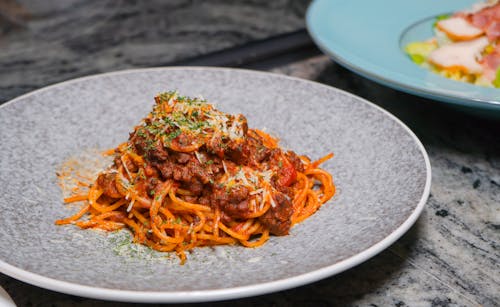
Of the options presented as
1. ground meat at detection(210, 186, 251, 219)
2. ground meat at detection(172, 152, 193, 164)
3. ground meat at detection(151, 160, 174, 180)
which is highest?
ground meat at detection(172, 152, 193, 164)

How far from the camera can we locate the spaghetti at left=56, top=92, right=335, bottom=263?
1735mm

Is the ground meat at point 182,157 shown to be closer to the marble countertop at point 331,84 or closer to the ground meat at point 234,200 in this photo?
the ground meat at point 234,200

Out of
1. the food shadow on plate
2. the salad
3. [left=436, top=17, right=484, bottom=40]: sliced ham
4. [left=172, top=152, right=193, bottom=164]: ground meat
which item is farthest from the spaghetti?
[left=436, top=17, right=484, bottom=40]: sliced ham

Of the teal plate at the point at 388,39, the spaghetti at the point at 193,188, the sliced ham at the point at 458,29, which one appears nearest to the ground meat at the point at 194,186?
the spaghetti at the point at 193,188

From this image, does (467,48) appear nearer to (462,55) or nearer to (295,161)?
(462,55)

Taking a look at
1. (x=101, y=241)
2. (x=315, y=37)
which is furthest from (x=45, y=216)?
(x=315, y=37)

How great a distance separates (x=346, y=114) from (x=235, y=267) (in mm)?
846

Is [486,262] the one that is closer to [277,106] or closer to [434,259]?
[434,259]

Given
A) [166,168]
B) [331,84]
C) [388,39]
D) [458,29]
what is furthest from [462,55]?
[166,168]

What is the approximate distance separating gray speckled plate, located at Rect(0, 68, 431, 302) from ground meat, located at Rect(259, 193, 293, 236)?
28 millimetres

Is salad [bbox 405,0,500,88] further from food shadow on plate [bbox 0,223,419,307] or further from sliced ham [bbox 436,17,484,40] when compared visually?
food shadow on plate [bbox 0,223,419,307]

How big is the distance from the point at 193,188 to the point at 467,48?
1.50 m

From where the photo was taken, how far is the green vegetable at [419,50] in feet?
8.89

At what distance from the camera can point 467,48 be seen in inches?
104
